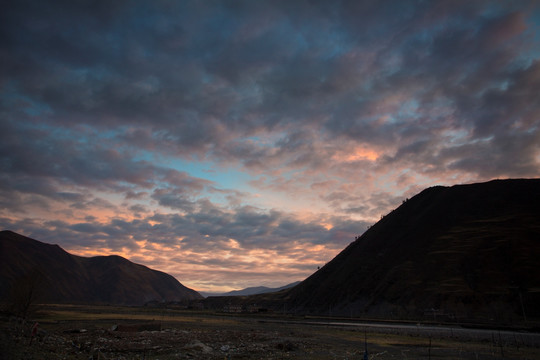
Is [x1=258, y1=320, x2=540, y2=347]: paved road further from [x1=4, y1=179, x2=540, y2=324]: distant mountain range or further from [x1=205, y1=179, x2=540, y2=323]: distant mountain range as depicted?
[x1=205, y1=179, x2=540, y2=323]: distant mountain range

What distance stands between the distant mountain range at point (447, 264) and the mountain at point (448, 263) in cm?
27

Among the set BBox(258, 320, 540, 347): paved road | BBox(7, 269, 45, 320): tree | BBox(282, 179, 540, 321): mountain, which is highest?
BBox(282, 179, 540, 321): mountain

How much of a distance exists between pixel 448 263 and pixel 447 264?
2.49 ft

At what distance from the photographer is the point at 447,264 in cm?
12800

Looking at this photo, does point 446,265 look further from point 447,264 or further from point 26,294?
point 26,294

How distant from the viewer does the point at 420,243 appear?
154 metres

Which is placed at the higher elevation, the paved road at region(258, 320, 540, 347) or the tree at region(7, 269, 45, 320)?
the tree at region(7, 269, 45, 320)

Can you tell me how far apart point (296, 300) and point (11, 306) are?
454 feet

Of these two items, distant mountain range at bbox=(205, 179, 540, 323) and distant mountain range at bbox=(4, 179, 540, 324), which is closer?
distant mountain range at bbox=(4, 179, 540, 324)

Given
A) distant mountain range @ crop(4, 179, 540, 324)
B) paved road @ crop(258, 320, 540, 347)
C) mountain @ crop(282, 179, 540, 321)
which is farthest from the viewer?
mountain @ crop(282, 179, 540, 321)

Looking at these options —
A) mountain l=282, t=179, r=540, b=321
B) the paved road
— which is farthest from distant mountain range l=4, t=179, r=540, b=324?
the paved road

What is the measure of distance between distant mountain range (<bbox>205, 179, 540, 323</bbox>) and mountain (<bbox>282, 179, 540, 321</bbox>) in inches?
10.6

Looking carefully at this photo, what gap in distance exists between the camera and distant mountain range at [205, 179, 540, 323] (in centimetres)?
10219

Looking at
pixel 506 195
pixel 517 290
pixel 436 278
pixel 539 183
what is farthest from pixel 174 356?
pixel 539 183
